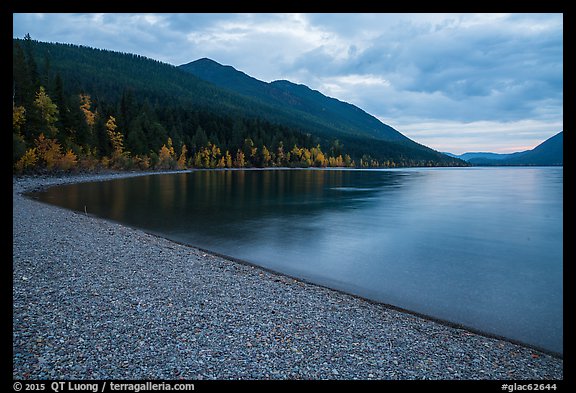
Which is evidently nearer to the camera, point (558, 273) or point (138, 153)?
point (558, 273)

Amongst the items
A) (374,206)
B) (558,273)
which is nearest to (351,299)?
(558,273)

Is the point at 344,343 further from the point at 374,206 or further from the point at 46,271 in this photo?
the point at 374,206

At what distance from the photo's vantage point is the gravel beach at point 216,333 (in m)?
6.11

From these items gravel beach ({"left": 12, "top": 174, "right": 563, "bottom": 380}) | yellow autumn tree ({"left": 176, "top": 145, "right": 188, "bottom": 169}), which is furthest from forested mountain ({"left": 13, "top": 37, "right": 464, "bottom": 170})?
gravel beach ({"left": 12, "top": 174, "right": 563, "bottom": 380})

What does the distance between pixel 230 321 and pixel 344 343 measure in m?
2.73

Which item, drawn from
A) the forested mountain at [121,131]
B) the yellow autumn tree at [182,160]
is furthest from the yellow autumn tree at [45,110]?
the yellow autumn tree at [182,160]

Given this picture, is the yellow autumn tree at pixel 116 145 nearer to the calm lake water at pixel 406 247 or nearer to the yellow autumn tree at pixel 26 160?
the yellow autumn tree at pixel 26 160

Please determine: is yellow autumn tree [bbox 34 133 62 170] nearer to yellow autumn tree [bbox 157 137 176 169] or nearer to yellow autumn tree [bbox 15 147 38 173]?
yellow autumn tree [bbox 15 147 38 173]

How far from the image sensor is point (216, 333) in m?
7.43

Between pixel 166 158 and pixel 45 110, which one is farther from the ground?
pixel 45 110

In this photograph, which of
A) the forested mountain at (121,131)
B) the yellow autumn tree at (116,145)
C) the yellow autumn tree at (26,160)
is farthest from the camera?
the yellow autumn tree at (116,145)

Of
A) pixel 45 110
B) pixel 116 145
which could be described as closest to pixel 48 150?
pixel 45 110

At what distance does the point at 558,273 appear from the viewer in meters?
15.5

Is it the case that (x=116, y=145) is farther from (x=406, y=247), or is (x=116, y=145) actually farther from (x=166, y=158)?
(x=406, y=247)
